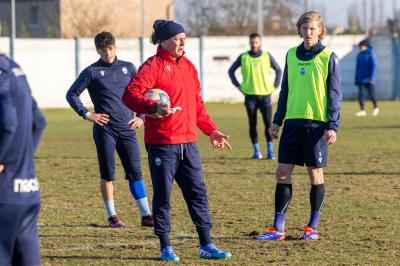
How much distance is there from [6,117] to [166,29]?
9.76ft

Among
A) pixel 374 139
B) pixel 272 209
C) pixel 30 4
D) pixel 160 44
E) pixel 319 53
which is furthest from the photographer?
pixel 30 4

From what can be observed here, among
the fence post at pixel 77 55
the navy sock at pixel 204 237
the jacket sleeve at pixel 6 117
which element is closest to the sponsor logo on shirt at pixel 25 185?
the jacket sleeve at pixel 6 117

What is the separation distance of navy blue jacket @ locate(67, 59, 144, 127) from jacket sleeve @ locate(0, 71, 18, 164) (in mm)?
4819

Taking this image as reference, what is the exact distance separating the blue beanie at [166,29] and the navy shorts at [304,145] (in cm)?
178

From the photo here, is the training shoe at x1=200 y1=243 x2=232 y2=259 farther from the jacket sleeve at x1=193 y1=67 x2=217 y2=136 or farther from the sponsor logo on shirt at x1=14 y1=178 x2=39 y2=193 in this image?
the sponsor logo on shirt at x1=14 y1=178 x2=39 y2=193

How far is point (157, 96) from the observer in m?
7.92

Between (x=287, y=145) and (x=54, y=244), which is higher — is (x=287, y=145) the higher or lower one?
the higher one

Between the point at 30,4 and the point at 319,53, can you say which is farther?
the point at 30,4

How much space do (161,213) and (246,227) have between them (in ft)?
6.62

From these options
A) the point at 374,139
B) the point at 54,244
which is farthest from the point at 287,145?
the point at 374,139

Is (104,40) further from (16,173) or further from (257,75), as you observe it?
(257,75)

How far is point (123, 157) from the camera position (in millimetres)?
10328

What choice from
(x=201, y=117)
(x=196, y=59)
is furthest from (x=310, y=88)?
(x=196, y=59)

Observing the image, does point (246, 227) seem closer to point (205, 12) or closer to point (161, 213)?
point (161, 213)
